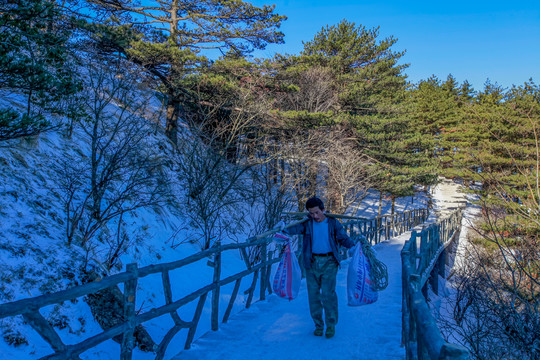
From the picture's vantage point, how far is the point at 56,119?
427 inches

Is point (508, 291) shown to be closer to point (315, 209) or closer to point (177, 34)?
point (315, 209)

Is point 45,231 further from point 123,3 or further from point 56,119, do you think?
point 123,3

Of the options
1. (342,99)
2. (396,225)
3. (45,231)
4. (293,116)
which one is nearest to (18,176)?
(45,231)

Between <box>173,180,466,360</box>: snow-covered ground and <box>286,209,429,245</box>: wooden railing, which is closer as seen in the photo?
<box>173,180,466,360</box>: snow-covered ground

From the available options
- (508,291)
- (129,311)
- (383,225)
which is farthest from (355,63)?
(129,311)

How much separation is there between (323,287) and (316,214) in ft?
2.90

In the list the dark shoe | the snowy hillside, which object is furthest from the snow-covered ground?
the snowy hillside

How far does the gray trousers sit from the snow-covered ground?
290 millimetres

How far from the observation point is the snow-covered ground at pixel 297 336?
4105 millimetres

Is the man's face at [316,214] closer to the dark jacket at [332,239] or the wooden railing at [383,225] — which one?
the dark jacket at [332,239]

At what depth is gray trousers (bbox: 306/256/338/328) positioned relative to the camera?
4.39 m

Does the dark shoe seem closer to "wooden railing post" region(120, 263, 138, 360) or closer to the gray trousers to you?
the gray trousers

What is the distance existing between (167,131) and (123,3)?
559cm

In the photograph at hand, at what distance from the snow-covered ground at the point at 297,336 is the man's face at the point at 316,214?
1466 millimetres
